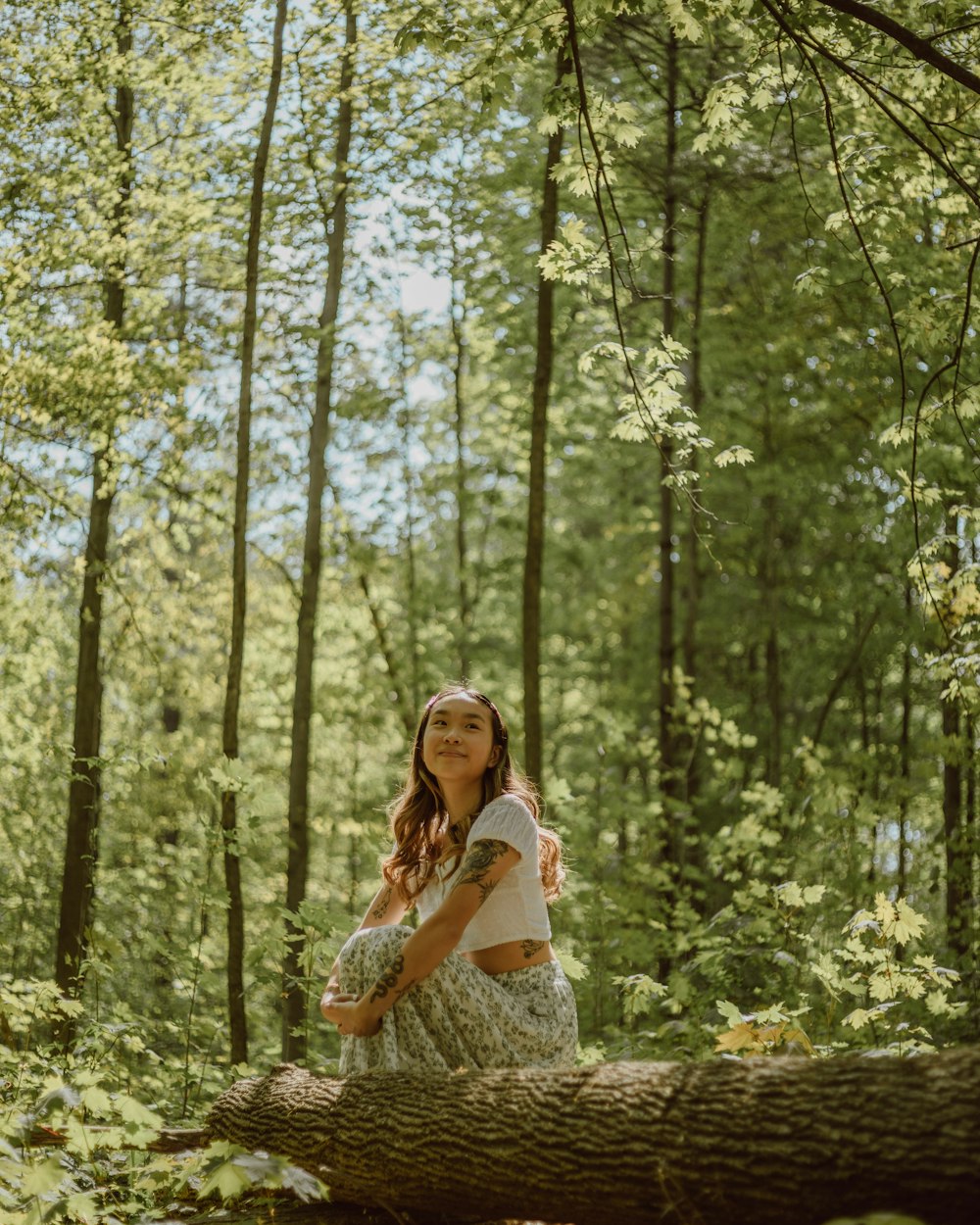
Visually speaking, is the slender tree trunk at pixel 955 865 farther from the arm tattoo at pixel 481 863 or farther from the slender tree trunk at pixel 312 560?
the slender tree trunk at pixel 312 560

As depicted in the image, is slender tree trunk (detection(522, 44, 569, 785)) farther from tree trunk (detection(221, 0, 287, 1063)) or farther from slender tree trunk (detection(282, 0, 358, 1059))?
tree trunk (detection(221, 0, 287, 1063))

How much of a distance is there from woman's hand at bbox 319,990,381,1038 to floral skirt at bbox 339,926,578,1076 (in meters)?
0.04

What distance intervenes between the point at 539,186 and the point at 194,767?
893cm

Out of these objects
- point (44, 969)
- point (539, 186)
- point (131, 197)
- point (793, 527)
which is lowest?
point (44, 969)

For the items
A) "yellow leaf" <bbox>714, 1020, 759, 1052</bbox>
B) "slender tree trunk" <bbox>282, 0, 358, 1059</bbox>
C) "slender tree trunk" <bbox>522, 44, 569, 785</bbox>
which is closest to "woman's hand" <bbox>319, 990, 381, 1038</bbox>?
"yellow leaf" <bbox>714, 1020, 759, 1052</bbox>

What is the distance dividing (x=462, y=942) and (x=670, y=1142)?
55.7 inches

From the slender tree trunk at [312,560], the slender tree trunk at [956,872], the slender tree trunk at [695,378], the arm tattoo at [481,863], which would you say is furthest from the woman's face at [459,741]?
the slender tree trunk at [695,378]

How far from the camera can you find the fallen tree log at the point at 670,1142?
2.42 meters

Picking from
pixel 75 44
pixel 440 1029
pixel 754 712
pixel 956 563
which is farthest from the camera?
pixel 754 712

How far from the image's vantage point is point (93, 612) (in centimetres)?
921

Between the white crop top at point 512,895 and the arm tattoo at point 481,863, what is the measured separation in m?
0.02

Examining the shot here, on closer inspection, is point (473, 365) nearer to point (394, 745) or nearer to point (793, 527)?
point (793, 527)

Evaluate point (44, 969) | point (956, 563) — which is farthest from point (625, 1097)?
point (44, 969)

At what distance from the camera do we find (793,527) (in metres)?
16.0
